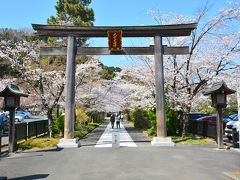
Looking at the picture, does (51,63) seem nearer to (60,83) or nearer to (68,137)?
(60,83)

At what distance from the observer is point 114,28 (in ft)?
54.4

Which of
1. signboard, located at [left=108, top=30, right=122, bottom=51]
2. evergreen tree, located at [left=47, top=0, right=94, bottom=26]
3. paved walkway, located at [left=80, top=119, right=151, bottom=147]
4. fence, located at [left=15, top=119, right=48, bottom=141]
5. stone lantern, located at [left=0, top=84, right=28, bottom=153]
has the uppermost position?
evergreen tree, located at [left=47, top=0, right=94, bottom=26]

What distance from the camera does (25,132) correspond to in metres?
18.5

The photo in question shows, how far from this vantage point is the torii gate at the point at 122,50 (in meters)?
16.1

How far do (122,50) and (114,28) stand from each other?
1271 millimetres

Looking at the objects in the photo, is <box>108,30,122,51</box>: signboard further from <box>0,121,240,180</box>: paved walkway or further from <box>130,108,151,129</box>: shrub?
<box>130,108,151,129</box>: shrub

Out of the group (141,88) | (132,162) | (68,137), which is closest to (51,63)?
(141,88)

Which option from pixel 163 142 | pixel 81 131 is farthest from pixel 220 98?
pixel 81 131

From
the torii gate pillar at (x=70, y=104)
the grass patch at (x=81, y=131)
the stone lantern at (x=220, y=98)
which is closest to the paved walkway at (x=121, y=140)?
the grass patch at (x=81, y=131)

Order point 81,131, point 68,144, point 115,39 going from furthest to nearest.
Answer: point 81,131 < point 115,39 < point 68,144

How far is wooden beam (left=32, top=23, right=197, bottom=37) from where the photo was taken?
1642 cm

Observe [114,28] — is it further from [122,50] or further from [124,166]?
[124,166]

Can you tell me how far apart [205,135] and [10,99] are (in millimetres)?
12519

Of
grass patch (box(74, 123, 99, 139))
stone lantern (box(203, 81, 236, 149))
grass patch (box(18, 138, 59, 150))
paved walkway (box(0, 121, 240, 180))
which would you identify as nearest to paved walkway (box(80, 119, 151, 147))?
grass patch (box(74, 123, 99, 139))
